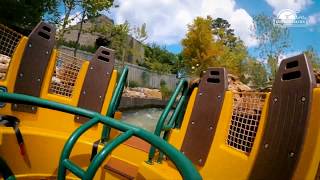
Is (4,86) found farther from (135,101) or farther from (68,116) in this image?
(135,101)

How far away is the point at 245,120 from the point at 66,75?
152 cm

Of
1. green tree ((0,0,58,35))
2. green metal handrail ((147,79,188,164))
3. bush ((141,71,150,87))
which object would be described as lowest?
green metal handrail ((147,79,188,164))

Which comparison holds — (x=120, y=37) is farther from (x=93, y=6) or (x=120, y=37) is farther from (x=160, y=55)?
(x=160, y=55)

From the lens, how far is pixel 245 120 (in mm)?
2145

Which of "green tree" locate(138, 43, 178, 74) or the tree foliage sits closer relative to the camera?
the tree foliage

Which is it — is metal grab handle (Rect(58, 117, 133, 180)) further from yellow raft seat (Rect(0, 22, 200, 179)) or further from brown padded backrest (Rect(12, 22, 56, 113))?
brown padded backrest (Rect(12, 22, 56, 113))

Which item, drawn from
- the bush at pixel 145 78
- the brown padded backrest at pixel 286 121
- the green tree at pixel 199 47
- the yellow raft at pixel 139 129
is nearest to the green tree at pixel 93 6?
the bush at pixel 145 78

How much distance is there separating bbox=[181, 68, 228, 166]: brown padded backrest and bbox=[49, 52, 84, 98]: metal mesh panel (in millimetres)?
1061

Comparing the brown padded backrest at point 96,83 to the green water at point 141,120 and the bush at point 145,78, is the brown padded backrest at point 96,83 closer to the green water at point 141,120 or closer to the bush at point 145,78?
the green water at point 141,120

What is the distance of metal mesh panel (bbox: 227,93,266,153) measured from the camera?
208 cm

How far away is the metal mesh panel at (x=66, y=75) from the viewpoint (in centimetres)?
291

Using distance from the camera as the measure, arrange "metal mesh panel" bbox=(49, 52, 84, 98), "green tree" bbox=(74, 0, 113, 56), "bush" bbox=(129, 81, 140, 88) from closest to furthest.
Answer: "metal mesh panel" bbox=(49, 52, 84, 98), "green tree" bbox=(74, 0, 113, 56), "bush" bbox=(129, 81, 140, 88)

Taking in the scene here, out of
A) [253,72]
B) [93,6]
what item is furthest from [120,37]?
[253,72]

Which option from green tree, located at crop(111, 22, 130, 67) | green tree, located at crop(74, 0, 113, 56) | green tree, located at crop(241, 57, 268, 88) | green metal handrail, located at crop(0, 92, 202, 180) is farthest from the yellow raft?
green tree, located at crop(241, 57, 268, 88)
